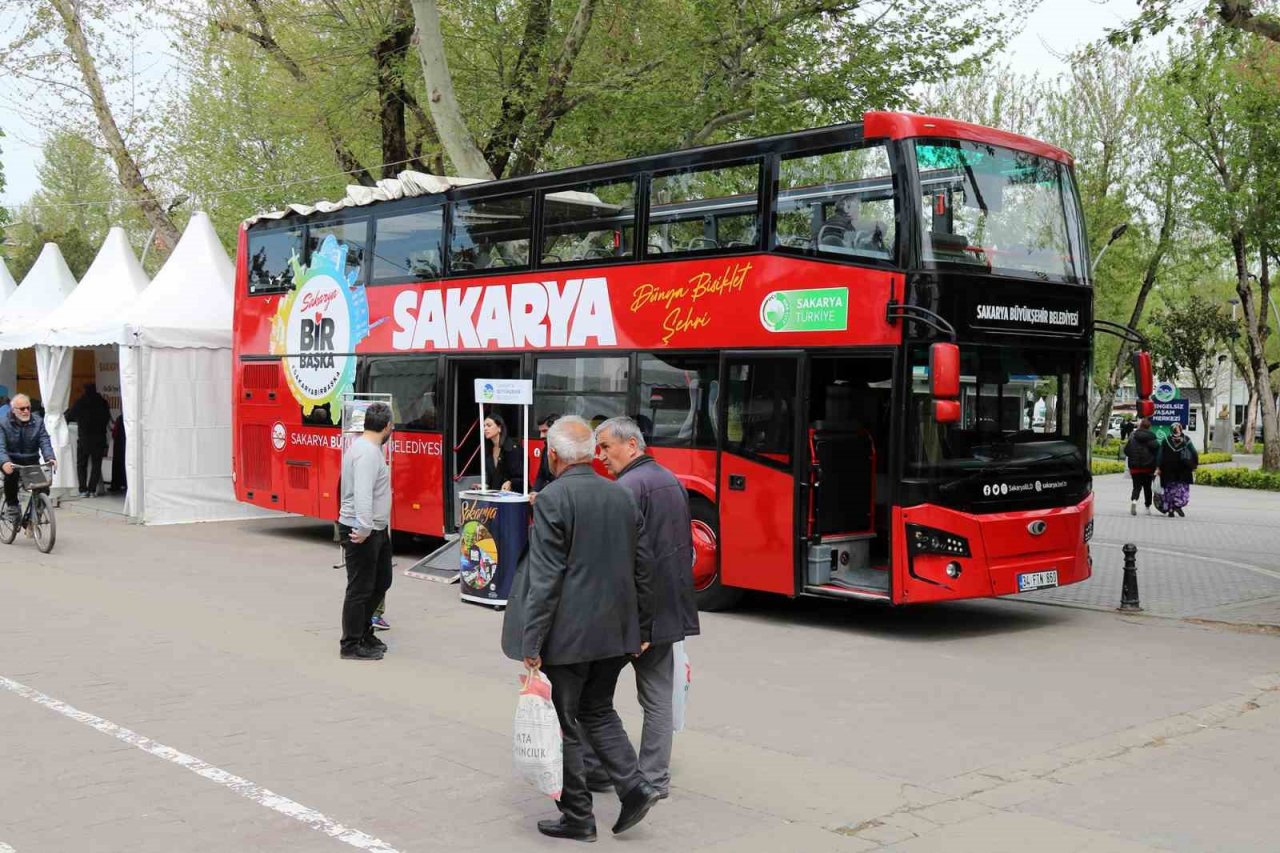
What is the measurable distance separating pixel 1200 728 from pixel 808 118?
1471cm

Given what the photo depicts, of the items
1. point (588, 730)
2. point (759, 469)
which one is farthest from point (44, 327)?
point (588, 730)

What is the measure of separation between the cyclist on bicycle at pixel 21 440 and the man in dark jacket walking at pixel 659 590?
11955mm

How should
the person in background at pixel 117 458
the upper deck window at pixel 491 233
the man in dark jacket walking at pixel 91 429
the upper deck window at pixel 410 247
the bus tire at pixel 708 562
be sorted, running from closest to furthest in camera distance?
1. the bus tire at pixel 708 562
2. the upper deck window at pixel 491 233
3. the upper deck window at pixel 410 247
4. the person in background at pixel 117 458
5. the man in dark jacket walking at pixel 91 429

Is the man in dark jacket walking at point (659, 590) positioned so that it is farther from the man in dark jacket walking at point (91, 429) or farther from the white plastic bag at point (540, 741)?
the man in dark jacket walking at point (91, 429)

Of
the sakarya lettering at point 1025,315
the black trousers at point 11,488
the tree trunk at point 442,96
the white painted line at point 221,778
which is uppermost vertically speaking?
the tree trunk at point 442,96

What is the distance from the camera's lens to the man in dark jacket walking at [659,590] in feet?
19.9

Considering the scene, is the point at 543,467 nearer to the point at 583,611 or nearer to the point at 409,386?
the point at 409,386

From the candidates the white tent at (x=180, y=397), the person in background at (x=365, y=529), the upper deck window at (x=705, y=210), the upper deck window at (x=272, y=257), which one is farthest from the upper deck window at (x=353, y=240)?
the person in background at (x=365, y=529)

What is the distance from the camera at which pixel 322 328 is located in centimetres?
1658

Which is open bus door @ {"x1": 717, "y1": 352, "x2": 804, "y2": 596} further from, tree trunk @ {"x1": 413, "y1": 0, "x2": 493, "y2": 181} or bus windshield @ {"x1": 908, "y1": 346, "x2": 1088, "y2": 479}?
tree trunk @ {"x1": 413, "y1": 0, "x2": 493, "y2": 181}

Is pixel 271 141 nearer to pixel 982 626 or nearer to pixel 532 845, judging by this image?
pixel 982 626

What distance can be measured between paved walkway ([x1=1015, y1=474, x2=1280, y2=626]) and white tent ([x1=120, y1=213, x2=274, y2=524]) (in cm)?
1199

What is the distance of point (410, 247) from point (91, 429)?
1022 cm

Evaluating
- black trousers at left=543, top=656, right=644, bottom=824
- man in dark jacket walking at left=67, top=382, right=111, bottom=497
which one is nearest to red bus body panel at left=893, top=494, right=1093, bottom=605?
black trousers at left=543, top=656, right=644, bottom=824
